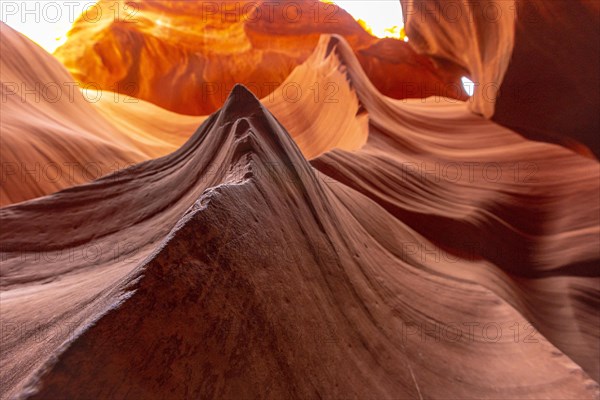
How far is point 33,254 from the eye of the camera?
4.83ft

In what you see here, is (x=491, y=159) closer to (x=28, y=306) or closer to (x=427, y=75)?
(x=28, y=306)

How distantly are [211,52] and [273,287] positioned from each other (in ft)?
24.7

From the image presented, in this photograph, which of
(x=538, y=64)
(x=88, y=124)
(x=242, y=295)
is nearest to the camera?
(x=242, y=295)

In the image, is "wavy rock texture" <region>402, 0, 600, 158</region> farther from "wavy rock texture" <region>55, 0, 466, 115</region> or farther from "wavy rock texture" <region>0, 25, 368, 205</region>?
A: "wavy rock texture" <region>55, 0, 466, 115</region>

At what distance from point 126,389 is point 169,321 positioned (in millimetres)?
111

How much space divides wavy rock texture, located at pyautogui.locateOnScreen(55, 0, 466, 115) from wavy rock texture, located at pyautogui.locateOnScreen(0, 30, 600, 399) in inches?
213

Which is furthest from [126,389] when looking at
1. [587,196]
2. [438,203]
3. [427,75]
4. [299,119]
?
[427,75]

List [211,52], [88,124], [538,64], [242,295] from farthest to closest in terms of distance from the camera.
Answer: [211,52] < [88,124] < [538,64] < [242,295]

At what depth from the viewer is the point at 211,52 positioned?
25.2 feet

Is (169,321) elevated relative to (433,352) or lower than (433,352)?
elevated

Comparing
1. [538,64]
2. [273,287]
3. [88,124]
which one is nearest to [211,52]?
[88,124]

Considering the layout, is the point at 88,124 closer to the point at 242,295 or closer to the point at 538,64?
the point at 242,295

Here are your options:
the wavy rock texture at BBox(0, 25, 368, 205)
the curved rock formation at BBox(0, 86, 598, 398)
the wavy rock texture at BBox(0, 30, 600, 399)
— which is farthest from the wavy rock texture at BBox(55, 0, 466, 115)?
the curved rock formation at BBox(0, 86, 598, 398)

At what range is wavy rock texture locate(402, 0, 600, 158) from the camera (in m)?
3.08
